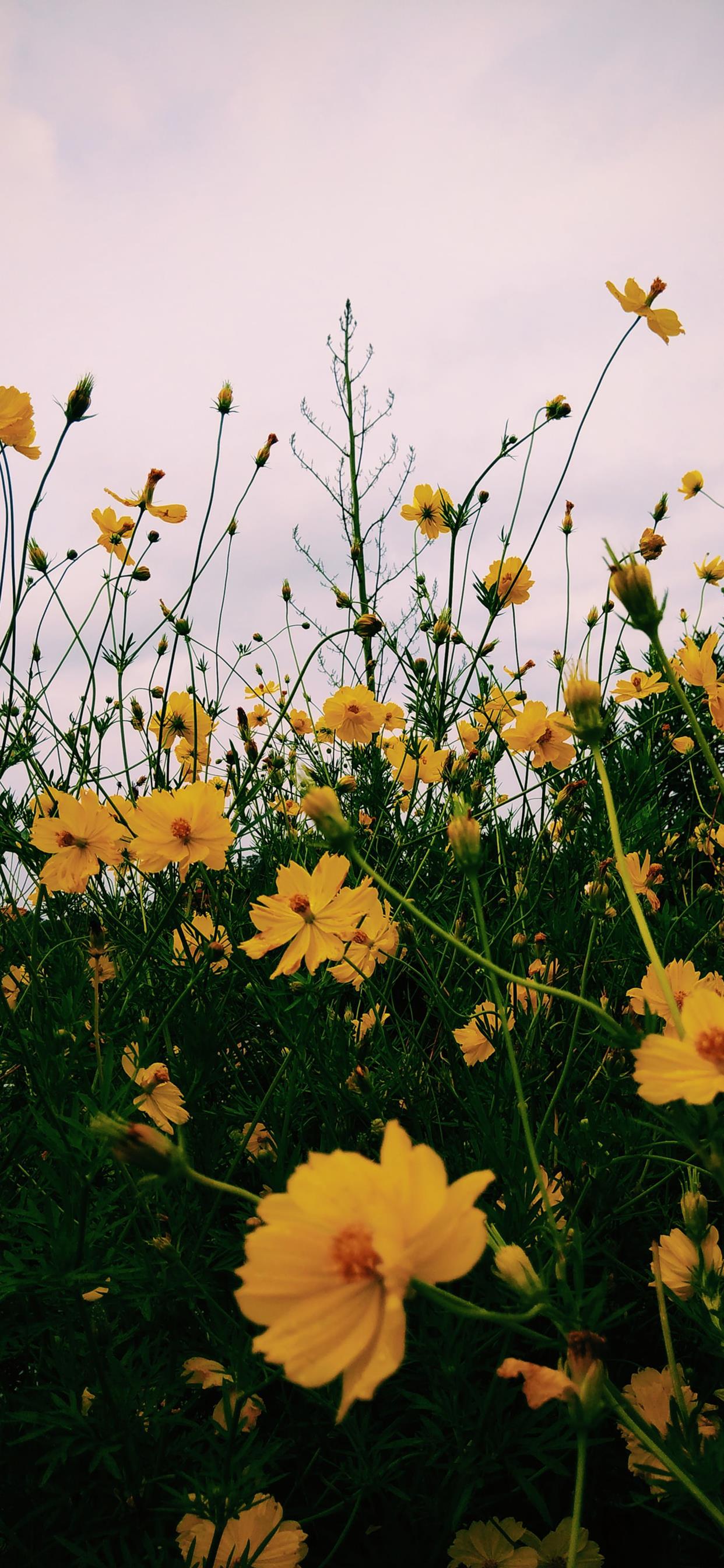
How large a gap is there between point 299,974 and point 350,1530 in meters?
0.77

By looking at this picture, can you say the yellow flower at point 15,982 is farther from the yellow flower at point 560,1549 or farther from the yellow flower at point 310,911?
the yellow flower at point 560,1549

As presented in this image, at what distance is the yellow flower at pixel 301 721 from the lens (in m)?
2.62

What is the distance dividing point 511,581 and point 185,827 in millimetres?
1009

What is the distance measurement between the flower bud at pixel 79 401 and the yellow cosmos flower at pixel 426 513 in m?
0.87

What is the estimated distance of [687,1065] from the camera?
485 millimetres

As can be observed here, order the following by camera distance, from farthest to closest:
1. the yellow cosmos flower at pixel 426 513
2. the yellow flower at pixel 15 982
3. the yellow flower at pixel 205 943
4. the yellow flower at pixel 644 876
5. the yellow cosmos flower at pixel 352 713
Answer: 1. the yellow cosmos flower at pixel 426 513
2. the yellow cosmos flower at pixel 352 713
3. the yellow flower at pixel 15 982
4. the yellow flower at pixel 644 876
5. the yellow flower at pixel 205 943

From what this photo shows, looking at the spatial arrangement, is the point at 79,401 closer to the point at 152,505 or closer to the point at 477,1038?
the point at 152,505

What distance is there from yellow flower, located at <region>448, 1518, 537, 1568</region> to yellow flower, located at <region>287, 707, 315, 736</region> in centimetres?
200

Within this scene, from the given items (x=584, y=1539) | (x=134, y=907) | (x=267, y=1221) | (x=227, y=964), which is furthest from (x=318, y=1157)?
(x=134, y=907)

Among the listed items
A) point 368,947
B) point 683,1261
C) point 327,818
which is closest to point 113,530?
point 368,947

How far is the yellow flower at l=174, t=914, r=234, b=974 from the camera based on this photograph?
51.7 inches

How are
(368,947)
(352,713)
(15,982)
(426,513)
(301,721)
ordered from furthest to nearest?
(301,721) → (426,513) → (352,713) → (15,982) → (368,947)

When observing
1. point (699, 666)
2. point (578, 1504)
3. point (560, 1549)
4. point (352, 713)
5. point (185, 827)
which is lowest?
point (560, 1549)

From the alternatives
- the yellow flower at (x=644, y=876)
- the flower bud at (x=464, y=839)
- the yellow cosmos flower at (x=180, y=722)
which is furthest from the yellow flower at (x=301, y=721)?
the flower bud at (x=464, y=839)
